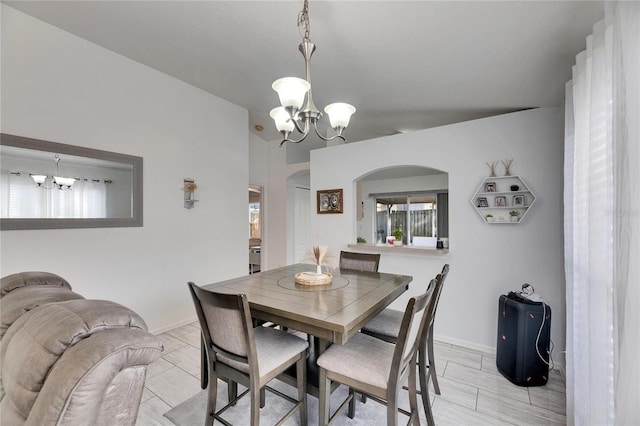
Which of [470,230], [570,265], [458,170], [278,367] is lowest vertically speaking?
[278,367]

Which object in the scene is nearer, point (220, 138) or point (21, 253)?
point (21, 253)

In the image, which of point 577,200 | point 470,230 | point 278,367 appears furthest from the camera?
point 470,230

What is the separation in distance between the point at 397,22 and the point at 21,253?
140 inches

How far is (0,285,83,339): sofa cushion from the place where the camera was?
3.42 ft

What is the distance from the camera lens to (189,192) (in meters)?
3.52

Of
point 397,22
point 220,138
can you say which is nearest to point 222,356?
point 397,22

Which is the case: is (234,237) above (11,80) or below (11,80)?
below

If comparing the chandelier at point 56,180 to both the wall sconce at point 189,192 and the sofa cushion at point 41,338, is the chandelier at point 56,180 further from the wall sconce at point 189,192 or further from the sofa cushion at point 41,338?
the sofa cushion at point 41,338

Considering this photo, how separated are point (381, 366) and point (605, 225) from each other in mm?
1325

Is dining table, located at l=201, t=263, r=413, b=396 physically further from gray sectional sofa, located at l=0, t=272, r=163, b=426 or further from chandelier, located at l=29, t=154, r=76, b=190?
chandelier, located at l=29, t=154, r=76, b=190

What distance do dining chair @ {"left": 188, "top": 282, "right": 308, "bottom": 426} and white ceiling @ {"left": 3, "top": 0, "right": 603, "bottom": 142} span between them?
2.05 m

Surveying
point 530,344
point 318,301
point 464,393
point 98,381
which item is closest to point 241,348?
point 318,301

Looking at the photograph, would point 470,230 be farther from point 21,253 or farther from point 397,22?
point 21,253

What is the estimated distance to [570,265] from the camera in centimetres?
190
